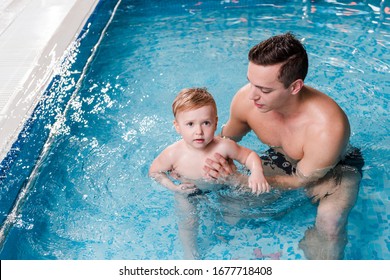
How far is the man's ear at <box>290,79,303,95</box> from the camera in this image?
2.83 m

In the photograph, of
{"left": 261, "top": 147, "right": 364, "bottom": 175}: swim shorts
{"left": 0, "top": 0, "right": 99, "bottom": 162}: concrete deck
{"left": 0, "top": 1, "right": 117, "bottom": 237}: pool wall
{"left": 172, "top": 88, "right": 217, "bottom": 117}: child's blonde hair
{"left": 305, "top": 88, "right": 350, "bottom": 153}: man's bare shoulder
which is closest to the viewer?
{"left": 172, "top": 88, "right": 217, "bottom": 117}: child's blonde hair

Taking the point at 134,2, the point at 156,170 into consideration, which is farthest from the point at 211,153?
the point at 134,2

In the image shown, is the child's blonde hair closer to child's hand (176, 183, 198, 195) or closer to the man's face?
the man's face

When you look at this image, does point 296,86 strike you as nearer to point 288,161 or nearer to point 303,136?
point 303,136

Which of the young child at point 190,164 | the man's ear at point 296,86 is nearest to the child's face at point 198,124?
the young child at point 190,164

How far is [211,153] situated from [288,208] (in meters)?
0.68

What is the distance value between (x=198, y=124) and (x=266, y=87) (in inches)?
16.9

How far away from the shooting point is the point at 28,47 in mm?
5109

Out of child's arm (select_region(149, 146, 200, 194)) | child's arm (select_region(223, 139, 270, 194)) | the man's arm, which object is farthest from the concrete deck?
the man's arm

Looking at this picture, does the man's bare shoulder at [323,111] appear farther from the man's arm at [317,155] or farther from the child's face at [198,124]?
the child's face at [198,124]

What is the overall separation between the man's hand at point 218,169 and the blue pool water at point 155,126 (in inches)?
8.1

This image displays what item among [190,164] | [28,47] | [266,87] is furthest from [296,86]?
[28,47]
